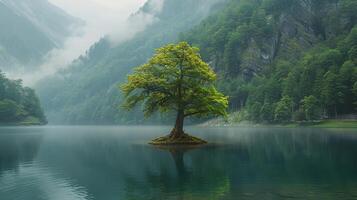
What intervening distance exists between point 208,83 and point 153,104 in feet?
43.4

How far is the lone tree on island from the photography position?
8862 cm

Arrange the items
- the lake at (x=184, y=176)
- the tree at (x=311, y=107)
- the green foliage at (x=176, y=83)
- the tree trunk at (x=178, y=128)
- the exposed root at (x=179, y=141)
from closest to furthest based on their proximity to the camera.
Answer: the lake at (x=184, y=176) → the exposed root at (x=179, y=141) → the green foliage at (x=176, y=83) → the tree trunk at (x=178, y=128) → the tree at (x=311, y=107)

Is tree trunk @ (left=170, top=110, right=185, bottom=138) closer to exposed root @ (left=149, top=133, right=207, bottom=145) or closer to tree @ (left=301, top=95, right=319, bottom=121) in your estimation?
exposed root @ (left=149, top=133, right=207, bottom=145)

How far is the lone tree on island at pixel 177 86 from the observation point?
88.6m

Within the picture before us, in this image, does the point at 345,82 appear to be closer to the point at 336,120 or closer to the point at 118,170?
the point at 336,120

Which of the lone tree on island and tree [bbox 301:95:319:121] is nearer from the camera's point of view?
the lone tree on island

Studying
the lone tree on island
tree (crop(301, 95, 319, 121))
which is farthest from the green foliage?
tree (crop(301, 95, 319, 121))

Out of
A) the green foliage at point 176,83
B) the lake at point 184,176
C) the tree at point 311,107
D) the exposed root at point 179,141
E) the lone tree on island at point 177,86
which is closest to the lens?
the lake at point 184,176

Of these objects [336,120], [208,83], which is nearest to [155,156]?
[208,83]

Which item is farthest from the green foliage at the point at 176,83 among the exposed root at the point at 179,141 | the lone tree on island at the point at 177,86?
the exposed root at the point at 179,141

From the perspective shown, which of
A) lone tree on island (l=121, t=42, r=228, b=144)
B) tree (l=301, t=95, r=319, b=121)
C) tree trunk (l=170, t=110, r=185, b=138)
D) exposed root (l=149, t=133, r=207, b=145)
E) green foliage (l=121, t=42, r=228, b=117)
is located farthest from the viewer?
tree (l=301, t=95, r=319, b=121)

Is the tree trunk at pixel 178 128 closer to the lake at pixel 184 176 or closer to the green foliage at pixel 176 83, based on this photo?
the green foliage at pixel 176 83

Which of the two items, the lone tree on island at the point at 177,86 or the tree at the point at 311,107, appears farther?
the tree at the point at 311,107

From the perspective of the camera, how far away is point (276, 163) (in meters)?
51.7
